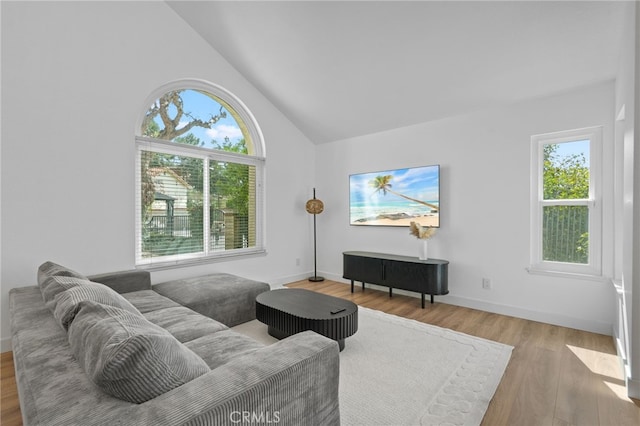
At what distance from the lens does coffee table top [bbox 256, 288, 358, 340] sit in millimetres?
2371

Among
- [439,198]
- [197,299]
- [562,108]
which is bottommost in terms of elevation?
[197,299]

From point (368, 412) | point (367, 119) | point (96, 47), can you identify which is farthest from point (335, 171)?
point (368, 412)

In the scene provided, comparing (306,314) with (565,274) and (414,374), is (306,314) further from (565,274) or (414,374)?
(565,274)

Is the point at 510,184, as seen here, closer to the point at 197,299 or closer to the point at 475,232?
the point at 475,232

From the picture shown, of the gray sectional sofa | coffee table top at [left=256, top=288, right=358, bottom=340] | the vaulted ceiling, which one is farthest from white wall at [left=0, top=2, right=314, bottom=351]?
coffee table top at [left=256, top=288, right=358, bottom=340]

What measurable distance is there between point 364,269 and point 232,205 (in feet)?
6.91

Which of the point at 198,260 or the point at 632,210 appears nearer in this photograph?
the point at 632,210

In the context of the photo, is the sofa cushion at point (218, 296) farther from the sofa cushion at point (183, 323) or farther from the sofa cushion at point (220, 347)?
the sofa cushion at point (220, 347)

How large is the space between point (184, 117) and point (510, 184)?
401 cm

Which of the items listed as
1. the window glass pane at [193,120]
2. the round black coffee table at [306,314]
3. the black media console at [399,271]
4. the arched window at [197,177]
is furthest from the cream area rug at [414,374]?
the window glass pane at [193,120]

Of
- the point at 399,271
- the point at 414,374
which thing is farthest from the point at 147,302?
the point at 399,271

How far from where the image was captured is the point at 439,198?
389cm

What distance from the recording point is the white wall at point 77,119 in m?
2.64

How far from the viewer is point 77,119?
2.96 metres
